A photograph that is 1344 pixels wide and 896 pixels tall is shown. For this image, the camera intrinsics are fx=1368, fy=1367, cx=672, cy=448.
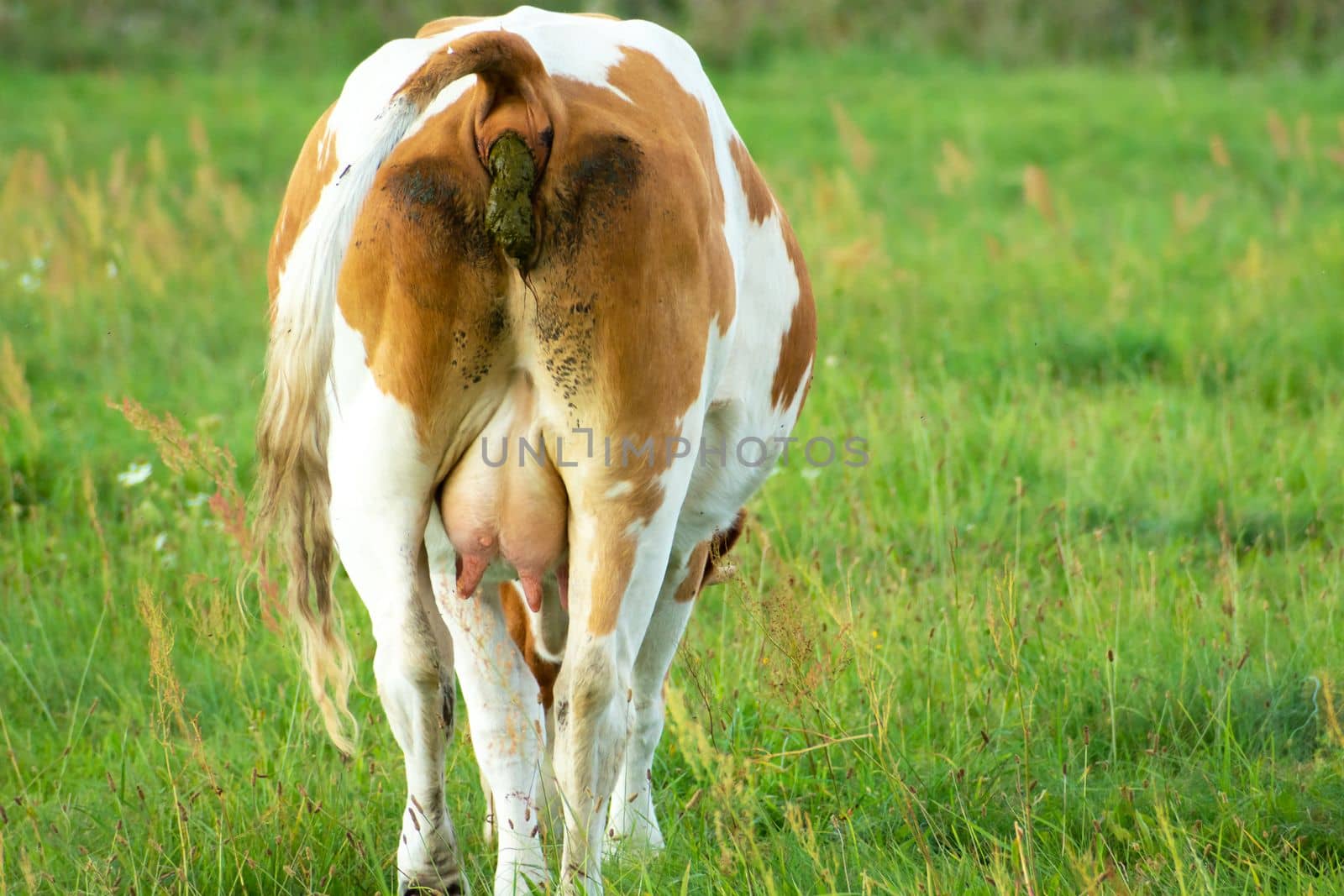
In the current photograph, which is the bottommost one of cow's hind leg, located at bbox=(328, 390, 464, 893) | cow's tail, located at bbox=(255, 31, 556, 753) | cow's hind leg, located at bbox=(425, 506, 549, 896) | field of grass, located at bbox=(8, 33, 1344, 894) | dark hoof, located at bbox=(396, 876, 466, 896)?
field of grass, located at bbox=(8, 33, 1344, 894)

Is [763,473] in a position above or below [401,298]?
below

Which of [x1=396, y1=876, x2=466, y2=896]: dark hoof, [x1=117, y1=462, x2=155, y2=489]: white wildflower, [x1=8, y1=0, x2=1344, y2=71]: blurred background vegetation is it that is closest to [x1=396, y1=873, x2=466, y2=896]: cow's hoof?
[x1=396, y1=876, x2=466, y2=896]: dark hoof

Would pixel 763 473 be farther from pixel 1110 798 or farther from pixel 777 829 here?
pixel 1110 798

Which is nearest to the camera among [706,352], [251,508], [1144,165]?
[706,352]

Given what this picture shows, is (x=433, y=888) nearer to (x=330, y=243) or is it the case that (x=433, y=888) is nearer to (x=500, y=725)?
(x=500, y=725)

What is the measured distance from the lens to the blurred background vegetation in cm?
1190

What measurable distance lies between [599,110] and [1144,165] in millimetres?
7565

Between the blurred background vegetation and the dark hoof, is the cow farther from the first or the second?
the blurred background vegetation

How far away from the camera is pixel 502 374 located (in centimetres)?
211

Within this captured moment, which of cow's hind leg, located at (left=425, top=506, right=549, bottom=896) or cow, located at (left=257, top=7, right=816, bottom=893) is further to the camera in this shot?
cow's hind leg, located at (left=425, top=506, right=549, bottom=896)

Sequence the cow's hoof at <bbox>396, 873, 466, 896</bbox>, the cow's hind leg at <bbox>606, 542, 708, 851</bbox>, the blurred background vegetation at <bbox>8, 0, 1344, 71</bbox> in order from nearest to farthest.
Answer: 1. the cow's hoof at <bbox>396, 873, 466, 896</bbox>
2. the cow's hind leg at <bbox>606, 542, 708, 851</bbox>
3. the blurred background vegetation at <bbox>8, 0, 1344, 71</bbox>

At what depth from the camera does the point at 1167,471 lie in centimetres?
451

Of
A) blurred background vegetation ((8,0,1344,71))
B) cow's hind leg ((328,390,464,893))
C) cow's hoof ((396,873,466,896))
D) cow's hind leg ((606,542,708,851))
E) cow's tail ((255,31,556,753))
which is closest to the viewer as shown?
cow's tail ((255,31,556,753))

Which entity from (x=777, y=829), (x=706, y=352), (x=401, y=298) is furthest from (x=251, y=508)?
(x=777, y=829)
